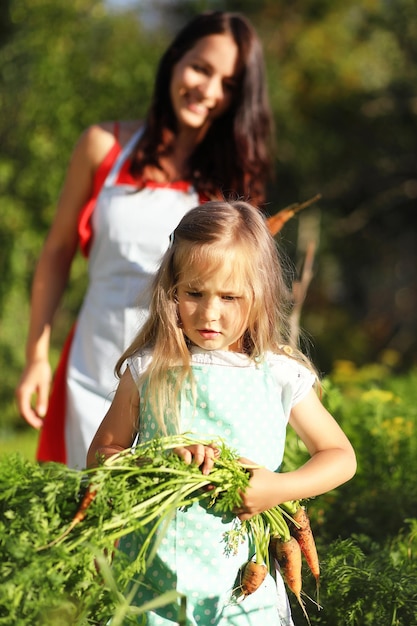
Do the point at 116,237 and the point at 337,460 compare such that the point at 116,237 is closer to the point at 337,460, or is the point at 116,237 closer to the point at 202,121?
the point at 202,121

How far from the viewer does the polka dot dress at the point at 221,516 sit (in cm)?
187

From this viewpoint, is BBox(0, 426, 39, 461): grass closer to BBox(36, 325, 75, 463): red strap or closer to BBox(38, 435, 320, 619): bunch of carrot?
BBox(36, 325, 75, 463): red strap

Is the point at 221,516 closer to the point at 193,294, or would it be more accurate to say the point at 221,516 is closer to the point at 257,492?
the point at 257,492

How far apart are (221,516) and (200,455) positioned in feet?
0.69

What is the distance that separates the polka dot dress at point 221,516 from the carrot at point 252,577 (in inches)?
1.3

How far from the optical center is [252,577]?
1.89 meters

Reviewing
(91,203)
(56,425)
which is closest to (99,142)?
(91,203)

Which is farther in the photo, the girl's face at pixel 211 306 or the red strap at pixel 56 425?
the red strap at pixel 56 425

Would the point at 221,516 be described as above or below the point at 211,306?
below

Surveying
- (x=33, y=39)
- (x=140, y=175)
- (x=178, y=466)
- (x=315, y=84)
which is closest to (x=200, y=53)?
(x=140, y=175)

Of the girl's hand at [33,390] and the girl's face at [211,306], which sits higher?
the girl's face at [211,306]

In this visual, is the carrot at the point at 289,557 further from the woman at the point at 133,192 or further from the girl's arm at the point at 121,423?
the woman at the point at 133,192

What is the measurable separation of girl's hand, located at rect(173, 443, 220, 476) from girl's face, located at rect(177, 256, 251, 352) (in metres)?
0.29

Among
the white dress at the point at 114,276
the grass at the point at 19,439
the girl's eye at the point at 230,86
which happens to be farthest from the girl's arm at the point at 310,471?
the grass at the point at 19,439
